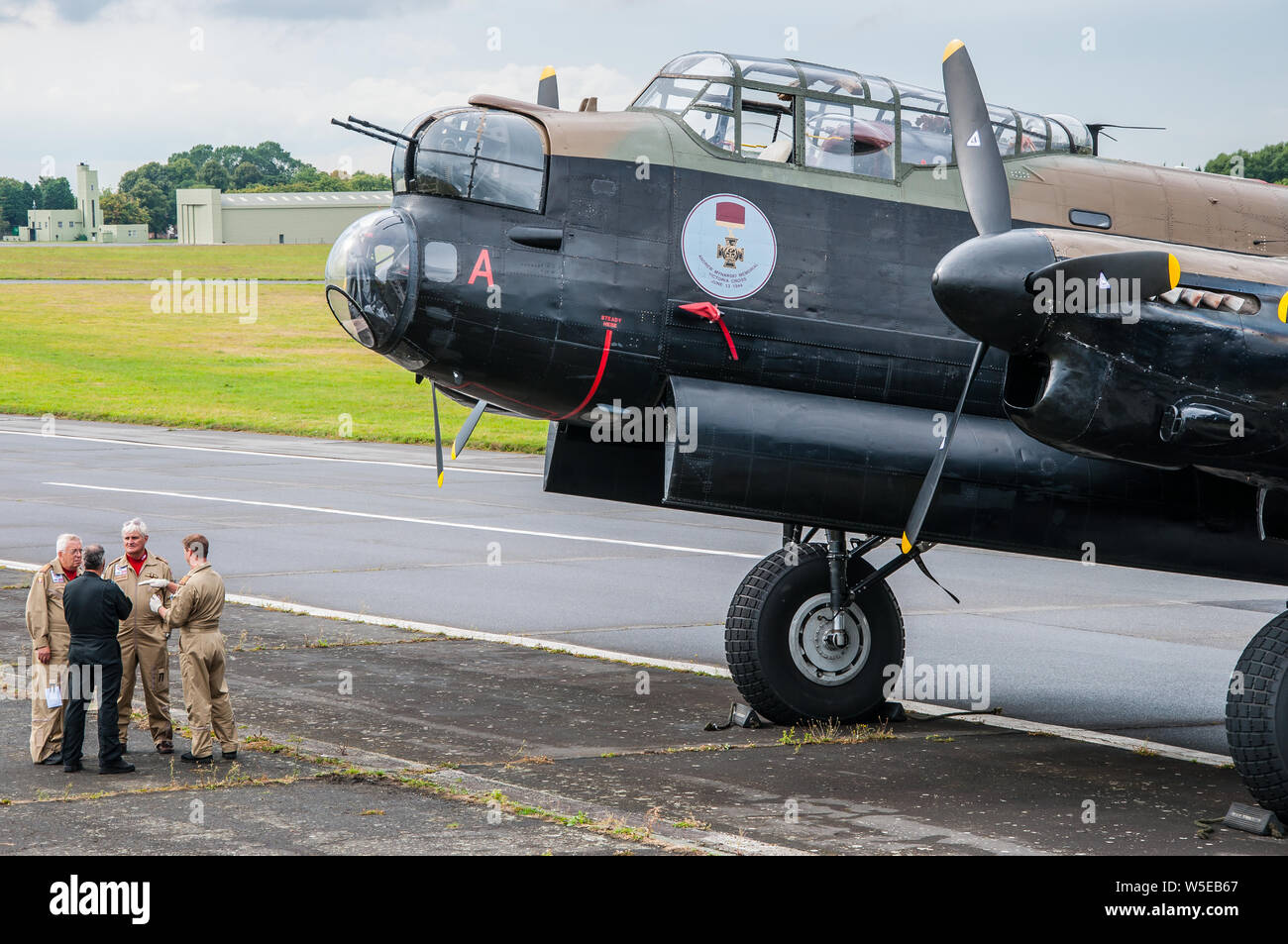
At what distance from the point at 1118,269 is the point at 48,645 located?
728 cm

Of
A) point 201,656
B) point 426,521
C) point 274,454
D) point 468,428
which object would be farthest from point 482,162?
point 274,454

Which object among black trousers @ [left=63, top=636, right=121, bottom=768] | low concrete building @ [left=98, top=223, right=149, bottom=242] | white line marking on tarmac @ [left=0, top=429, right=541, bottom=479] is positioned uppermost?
low concrete building @ [left=98, top=223, right=149, bottom=242]

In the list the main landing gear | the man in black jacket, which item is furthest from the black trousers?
the main landing gear

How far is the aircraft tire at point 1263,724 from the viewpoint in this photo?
30.2ft

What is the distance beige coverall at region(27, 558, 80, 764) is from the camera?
1005cm

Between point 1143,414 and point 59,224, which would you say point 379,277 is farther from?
point 59,224

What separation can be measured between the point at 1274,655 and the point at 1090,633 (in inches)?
274

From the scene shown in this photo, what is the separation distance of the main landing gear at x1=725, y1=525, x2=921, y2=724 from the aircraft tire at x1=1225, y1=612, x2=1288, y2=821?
2987 millimetres

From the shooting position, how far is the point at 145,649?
10.5 metres

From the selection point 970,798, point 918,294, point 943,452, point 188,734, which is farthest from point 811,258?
point 188,734

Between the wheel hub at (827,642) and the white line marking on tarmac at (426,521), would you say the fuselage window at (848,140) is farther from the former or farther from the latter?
the white line marking on tarmac at (426,521)

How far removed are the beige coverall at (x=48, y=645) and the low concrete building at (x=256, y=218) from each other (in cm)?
11377

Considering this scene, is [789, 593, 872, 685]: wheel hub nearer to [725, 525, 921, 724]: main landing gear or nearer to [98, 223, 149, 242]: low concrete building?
[725, 525, 921, 724]: main landing gear

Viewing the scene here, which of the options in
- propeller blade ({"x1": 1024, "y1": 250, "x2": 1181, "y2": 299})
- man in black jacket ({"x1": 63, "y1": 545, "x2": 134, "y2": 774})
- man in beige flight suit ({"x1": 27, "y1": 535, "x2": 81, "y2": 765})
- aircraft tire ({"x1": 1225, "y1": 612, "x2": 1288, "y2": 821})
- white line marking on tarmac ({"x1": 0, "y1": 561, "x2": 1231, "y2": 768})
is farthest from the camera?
white line marking on tarmac ({"x1": 0, "y1": 561, "x2": 1231, "y2": 768})
